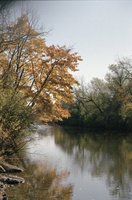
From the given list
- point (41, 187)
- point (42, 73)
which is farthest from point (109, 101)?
point (41, 187)

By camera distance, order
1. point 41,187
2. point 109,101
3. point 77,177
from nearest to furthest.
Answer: point 41,187, point 77,177, point 109,101

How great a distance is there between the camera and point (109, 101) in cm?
6406

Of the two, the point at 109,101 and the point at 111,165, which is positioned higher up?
the point at 109,101

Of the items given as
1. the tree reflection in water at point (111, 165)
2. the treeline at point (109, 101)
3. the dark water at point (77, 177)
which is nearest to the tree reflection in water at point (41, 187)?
the dark water at point (77, 177)

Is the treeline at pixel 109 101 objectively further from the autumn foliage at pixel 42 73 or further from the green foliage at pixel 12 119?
the green foliage at pixel 12 119

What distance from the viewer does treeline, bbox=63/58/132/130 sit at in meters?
60.3

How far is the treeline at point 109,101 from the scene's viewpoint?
198 ft

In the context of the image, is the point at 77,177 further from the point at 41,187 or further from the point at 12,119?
the point at 12,119

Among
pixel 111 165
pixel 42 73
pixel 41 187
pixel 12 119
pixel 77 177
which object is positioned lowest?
pixel 41 187

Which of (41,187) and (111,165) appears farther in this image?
(111,165)

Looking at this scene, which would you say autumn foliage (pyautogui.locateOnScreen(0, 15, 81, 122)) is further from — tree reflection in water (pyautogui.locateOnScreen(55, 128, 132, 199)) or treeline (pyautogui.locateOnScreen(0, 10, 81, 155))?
tree reflection in water (pyautogui.locateOnScreen(55, 128, 132, 199))

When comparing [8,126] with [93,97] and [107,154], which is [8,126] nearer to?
[107,154]

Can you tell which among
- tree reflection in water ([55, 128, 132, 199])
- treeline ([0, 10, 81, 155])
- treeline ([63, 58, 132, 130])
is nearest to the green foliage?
treeline ([0, 10, 81, 155])

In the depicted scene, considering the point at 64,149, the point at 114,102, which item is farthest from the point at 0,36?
the point at 114,102
